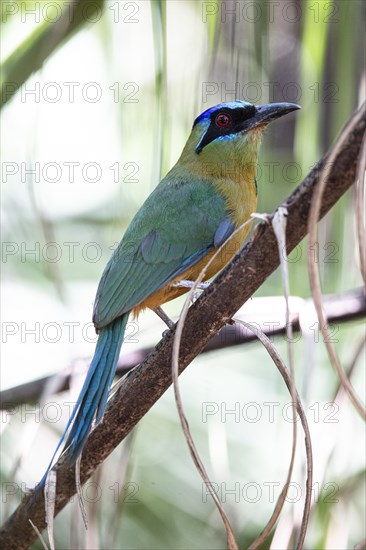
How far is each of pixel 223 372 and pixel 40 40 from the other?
272 centimetres

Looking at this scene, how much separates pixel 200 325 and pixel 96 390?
606 mm

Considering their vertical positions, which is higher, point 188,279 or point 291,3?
point 291,3

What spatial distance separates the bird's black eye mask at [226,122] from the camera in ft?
11.5

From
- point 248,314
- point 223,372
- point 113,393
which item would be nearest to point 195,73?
point 248,314

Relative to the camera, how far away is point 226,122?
11.7ft

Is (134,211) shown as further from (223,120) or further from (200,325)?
(200,325)

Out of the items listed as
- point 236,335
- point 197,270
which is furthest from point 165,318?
point 236,335

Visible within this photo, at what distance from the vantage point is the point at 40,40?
2264mm

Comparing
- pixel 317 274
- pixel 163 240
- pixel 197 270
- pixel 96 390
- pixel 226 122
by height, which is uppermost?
pixel 226 122

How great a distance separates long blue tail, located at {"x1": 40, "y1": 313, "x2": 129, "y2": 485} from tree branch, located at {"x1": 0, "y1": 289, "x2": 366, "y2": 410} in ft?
0.41

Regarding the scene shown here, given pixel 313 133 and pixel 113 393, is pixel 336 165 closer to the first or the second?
→ pixel 313 133

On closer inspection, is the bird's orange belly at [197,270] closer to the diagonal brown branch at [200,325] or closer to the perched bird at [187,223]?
the perched bird at [187,223]

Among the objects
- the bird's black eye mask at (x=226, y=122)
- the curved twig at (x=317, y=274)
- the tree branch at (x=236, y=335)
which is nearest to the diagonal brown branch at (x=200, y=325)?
the curved twig at (x=317, y=274)

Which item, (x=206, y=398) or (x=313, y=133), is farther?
(x=206, y=398)
